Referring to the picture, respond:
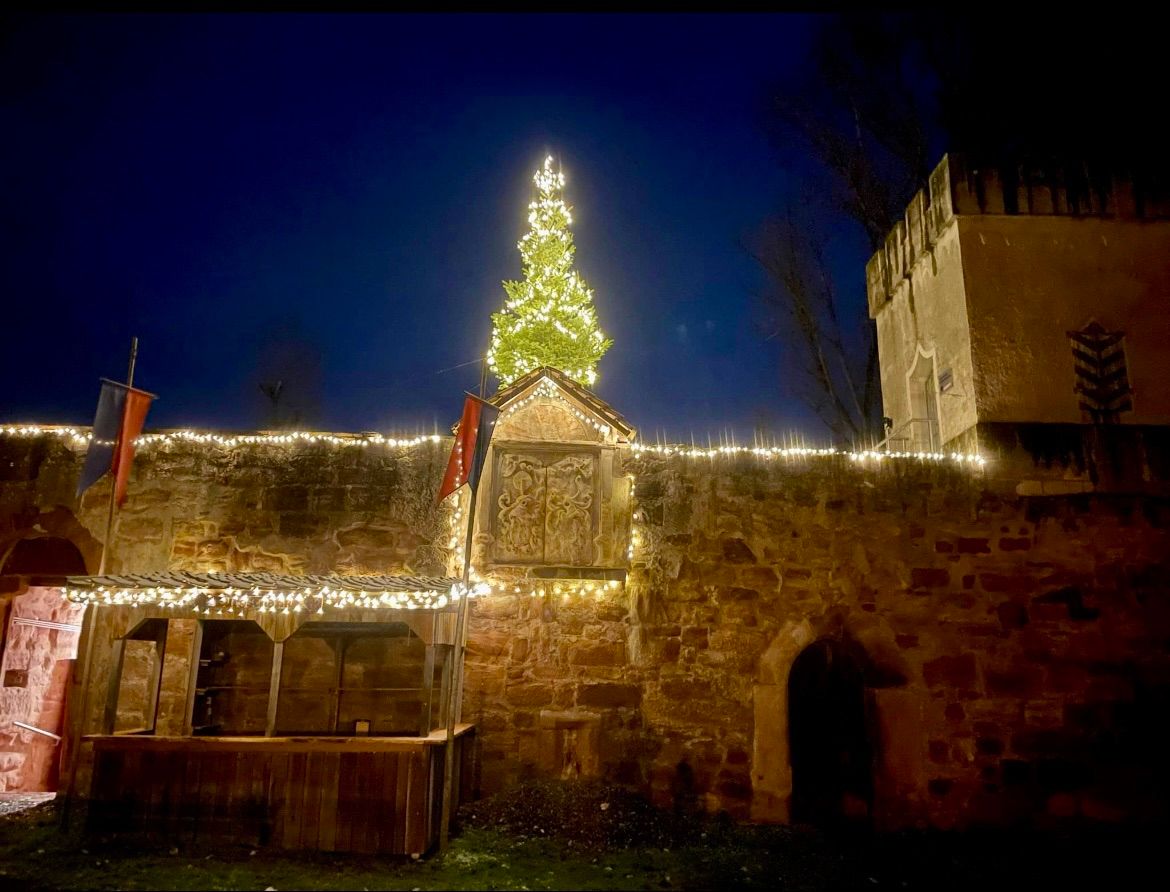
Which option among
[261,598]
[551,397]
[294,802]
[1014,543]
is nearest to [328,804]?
[294,802]

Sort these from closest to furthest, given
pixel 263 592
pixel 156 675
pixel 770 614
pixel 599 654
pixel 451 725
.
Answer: pixel 451 725 → pixel 263 592 → pixel 156 675 → pixel 599 654 → pixel 770 614

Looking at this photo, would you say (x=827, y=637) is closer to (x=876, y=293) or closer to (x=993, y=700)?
(x=993, y=700)

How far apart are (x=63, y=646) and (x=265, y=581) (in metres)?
4.86

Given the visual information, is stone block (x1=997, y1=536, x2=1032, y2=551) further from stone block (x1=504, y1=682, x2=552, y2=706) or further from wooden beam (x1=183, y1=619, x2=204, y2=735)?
wooden beam (x1=183, y1=619, x2=204, y2=735)

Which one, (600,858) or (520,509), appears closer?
(600,858)

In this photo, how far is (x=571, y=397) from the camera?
8.30m

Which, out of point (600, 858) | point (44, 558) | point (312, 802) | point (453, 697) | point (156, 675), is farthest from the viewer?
point (44, 558)

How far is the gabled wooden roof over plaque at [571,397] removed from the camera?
8.19m

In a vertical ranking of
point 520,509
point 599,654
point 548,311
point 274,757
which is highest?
point 548,311

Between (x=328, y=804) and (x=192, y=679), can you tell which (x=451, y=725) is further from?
(x=192, y=679)

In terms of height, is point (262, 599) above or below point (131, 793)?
above

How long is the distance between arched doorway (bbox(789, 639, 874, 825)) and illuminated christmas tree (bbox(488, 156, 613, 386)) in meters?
7.92

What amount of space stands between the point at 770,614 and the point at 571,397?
3.23m

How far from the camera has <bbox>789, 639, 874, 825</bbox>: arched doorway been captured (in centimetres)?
887
